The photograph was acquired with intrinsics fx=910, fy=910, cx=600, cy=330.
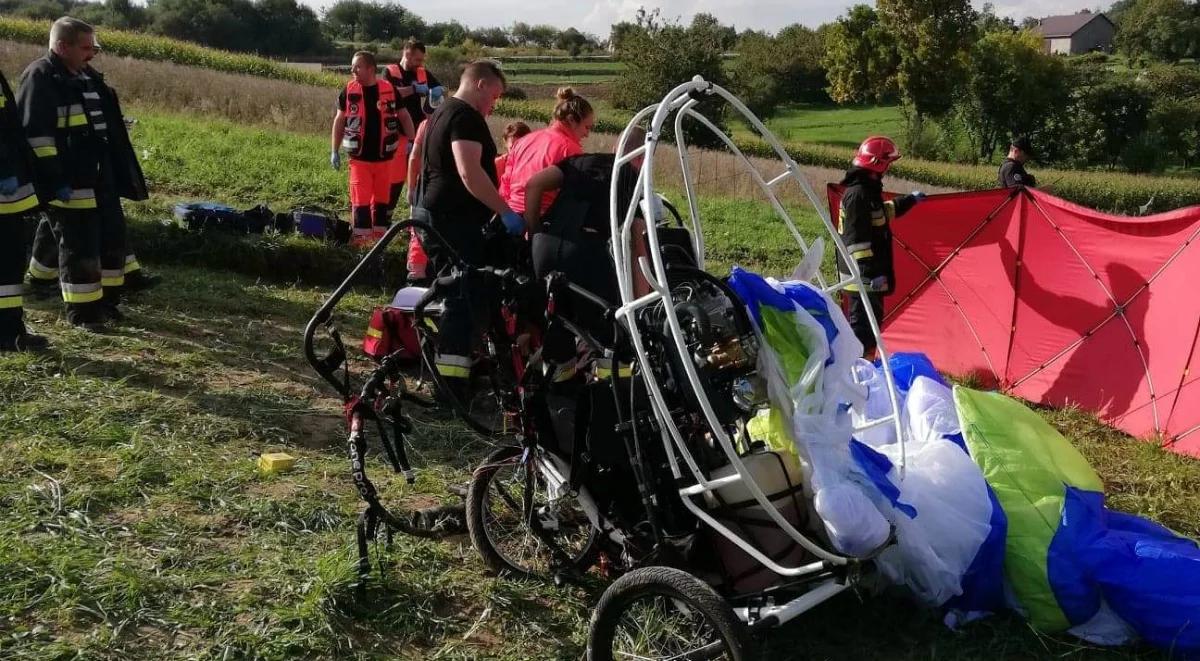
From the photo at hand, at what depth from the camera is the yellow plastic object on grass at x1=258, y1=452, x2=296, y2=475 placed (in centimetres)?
436

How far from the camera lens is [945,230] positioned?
7.06 metres

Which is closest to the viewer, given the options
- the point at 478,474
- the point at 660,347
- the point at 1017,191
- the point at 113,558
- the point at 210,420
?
the point at 660,347

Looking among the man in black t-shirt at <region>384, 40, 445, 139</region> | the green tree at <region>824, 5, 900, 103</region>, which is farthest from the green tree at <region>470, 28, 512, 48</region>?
the man in black t-shirt at <region>384, 40, 445, 139</region>

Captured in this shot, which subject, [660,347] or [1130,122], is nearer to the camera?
[660,347]

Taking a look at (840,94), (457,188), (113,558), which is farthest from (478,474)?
(840,94)

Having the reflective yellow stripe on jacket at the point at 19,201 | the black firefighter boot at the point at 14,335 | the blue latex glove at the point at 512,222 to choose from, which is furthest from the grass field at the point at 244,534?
the blue latex glove at the point at 512,222

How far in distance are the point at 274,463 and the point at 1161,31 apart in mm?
90736

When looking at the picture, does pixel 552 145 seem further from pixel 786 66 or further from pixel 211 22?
pixel 211 22

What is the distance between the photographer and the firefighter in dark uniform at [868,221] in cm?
648

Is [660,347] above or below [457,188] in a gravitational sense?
below

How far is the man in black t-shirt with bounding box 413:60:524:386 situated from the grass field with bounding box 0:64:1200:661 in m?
1.02

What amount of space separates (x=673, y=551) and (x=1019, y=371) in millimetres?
4719

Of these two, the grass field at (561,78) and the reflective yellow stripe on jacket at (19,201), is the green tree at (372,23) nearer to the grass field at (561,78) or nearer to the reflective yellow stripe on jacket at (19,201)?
the grass field at (561,78)

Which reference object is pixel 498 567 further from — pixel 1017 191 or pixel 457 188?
pixel 1017 191
